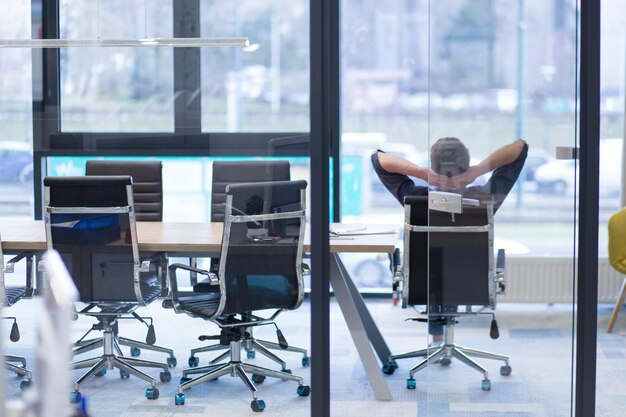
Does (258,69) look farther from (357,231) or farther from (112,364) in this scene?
(112,364)

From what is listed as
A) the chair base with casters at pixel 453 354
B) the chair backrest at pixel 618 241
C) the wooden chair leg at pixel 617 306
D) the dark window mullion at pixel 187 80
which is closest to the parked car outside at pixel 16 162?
the dark window mullion at pixel 187 80

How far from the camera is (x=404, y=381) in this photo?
460 cm

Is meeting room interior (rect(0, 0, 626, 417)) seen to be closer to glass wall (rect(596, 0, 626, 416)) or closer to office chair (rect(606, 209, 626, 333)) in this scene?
glass wall (rect(596, 0, 626, 416))

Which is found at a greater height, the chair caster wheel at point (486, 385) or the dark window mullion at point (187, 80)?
the dark window mullion at point (187, 80)

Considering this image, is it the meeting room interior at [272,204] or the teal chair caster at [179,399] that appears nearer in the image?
the meeting room interior at [272,204]

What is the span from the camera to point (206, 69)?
4.23m

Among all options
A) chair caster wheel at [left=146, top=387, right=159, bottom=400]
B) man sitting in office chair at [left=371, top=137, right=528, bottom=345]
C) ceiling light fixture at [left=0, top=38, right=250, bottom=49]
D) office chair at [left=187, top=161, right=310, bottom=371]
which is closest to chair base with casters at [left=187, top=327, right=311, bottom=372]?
office chair at [left=187, top=161, right=310, bottom=371]

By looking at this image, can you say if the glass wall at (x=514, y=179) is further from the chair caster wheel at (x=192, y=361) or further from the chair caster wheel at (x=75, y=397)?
the chair caster wheel at (x=75, y=397)

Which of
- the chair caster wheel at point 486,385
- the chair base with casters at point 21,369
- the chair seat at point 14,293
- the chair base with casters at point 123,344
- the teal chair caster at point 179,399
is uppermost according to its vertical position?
the chair seat at point 14,293

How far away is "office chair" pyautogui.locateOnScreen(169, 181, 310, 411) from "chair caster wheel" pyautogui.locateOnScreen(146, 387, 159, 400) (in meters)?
0.10

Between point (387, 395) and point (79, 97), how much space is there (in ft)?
6.27

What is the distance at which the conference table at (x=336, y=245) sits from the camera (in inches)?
171

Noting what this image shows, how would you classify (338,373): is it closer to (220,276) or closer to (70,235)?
(220,276)

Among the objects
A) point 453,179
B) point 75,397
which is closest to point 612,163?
point 453,179
